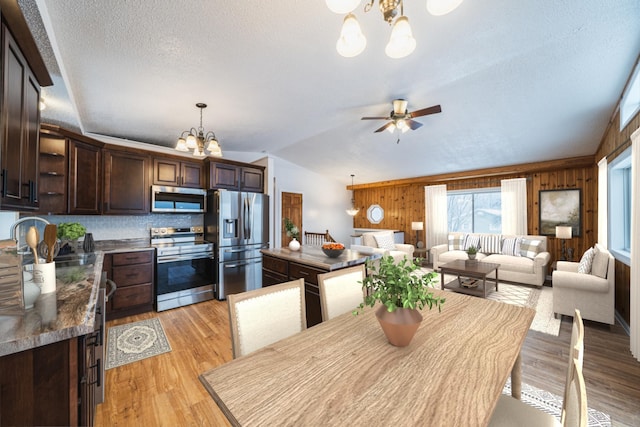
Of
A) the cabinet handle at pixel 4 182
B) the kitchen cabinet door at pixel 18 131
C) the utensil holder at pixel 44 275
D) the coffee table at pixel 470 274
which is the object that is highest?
the kitchen cabinet door at pixel 18 131

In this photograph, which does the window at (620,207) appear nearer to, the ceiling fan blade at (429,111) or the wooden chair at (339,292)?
the ceiling fan blade at (429,111)

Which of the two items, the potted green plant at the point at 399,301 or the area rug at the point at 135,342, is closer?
the potted green plant at the point at 399,301

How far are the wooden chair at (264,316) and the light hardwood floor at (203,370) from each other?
85 centimetres

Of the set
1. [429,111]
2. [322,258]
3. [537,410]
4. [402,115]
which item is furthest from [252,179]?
[537,410]

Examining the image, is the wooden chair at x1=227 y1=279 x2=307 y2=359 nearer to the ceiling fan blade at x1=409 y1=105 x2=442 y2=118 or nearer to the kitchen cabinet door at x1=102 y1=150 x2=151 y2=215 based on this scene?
the ceiling fan blade at x1=409 y1=105 x2=442 y2=118

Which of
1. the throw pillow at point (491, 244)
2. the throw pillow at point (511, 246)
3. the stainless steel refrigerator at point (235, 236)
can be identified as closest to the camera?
the stainless steel refrigerator at point (235, 236)

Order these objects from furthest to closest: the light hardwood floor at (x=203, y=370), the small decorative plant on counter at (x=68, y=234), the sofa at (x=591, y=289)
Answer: the sofa at (x=591, y=289) → the small decorative plant on counter at (x=68, y=234) → the light hardwood floor at (x=203, y=370)

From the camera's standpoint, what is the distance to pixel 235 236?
3982mm

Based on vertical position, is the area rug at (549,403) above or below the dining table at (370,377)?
below

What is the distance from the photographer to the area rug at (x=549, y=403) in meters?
1.63

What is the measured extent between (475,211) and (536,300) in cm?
298

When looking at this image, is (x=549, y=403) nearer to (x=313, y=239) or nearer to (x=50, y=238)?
(x=50, y=238)

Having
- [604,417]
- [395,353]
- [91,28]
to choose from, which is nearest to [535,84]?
[604,417]

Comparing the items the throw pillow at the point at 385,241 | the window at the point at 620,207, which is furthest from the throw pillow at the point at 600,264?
the throw pillow at the point at 385,241
